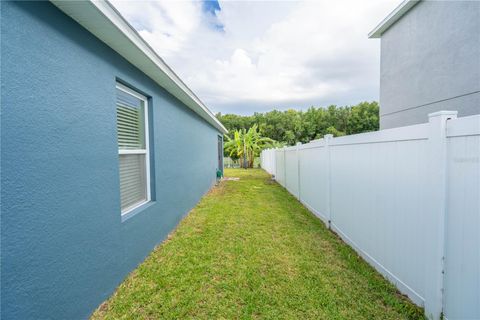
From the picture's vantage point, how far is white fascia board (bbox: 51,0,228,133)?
6.64 ft

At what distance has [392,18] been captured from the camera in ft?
22.6

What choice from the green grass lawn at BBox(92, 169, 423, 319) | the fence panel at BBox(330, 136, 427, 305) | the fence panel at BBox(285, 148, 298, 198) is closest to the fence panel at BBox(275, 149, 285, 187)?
the fence panel at BBox(285, 148, 298, 198)

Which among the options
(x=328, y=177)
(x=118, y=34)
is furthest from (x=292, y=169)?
(x=118, y=34)

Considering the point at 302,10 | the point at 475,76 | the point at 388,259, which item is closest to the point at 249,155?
the point at 302,10

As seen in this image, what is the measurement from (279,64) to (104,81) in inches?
508

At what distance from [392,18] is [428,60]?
6.85 ft

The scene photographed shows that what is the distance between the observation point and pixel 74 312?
6.68 ft

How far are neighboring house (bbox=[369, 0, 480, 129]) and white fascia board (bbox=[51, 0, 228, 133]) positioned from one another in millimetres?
6271

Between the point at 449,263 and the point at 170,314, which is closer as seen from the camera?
the point at 449,263

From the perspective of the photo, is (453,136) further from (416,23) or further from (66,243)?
(416,23)

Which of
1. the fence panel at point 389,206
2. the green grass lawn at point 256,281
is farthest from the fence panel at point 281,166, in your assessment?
the fence panel at point 389,206

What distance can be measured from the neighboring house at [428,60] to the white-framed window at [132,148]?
6.65m

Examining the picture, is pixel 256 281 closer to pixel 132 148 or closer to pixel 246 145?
pixel 132 148

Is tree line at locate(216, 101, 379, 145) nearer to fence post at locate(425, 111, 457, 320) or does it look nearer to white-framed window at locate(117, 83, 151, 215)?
white-framed window at locate(117, 83, 151, 215)
